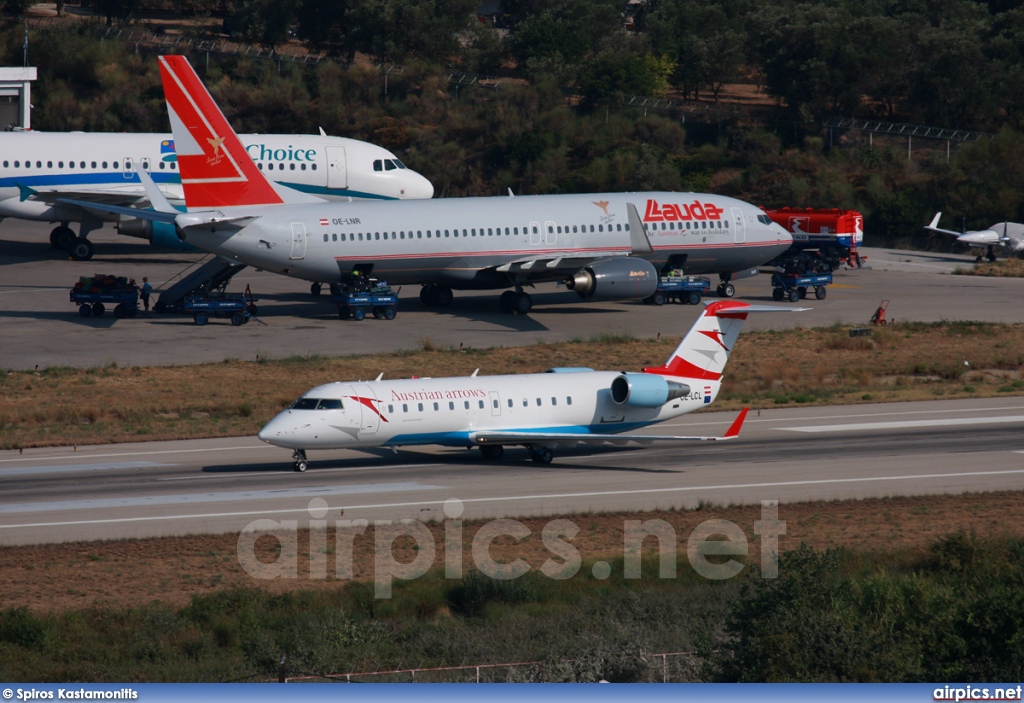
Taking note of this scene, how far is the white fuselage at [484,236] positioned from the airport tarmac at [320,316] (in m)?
2.32

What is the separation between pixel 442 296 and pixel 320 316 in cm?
623

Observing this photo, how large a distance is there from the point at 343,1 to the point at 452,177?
100 feet

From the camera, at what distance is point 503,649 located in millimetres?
21531

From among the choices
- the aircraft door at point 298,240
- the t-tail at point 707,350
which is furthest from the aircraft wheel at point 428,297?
the t-tail at point 707,350

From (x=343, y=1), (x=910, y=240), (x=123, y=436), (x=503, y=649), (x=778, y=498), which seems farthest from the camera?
(x=343, y=1)

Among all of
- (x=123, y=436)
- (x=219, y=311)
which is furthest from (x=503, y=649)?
(x=219, y=311)

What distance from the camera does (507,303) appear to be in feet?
197

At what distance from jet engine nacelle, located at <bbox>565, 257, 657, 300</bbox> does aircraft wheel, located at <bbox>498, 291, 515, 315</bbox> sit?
3.27 m

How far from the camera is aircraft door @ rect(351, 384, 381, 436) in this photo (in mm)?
33469

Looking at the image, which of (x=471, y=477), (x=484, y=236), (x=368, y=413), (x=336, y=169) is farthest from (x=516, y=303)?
(x=368, y=413)

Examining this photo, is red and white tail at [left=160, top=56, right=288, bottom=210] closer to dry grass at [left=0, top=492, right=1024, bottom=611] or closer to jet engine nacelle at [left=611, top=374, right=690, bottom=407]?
jet engine nacelle at [left=611, top=374, right=690, bottom=407]

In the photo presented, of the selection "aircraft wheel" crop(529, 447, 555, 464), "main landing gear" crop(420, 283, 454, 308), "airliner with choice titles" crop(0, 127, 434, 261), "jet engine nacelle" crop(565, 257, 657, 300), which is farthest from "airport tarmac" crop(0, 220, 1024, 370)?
"aircraft wheel" crop(529, 447, 555, 464)

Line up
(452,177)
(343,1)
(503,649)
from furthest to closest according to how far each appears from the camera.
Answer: (343,1)
(452,177)
(503,649)

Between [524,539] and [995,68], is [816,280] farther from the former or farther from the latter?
[995,68]
